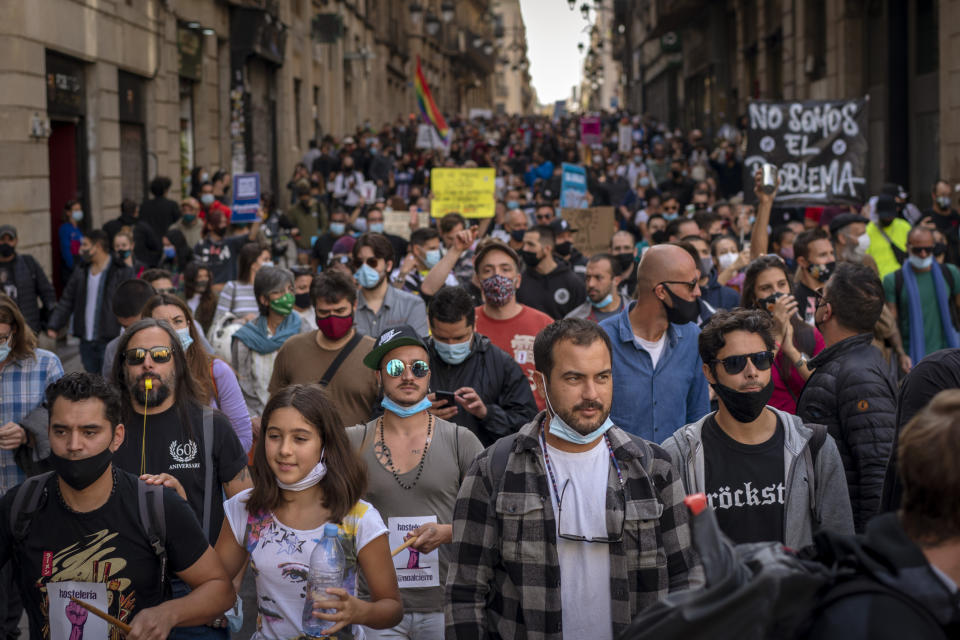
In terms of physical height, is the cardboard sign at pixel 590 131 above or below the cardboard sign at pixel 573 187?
above

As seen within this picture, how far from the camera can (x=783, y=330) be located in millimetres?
5809

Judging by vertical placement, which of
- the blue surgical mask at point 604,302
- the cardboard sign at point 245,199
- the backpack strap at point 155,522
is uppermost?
the cardboard sign at point 245,199

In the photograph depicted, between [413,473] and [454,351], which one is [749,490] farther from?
[454,351]

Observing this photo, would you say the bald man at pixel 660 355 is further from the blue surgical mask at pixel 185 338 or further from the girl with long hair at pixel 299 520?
the blue surgical mask at pixel 185 338

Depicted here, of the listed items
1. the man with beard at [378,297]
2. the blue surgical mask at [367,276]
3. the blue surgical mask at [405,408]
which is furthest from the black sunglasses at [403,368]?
the blue surgical mask at [367,276]

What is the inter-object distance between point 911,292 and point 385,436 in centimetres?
518

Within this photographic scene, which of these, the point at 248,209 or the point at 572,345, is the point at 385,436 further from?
the point at 248,209

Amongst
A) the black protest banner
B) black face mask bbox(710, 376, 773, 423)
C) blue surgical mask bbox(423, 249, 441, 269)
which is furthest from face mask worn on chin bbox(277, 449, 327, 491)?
the black protest banner

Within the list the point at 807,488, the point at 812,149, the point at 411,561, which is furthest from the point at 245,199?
the point at 807,488

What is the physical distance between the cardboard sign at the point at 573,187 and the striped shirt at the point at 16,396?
449 inches

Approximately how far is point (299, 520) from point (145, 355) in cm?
133

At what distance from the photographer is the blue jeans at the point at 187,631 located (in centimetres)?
406

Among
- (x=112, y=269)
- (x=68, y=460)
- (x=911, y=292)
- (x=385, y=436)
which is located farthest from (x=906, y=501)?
(x=112, y=269)

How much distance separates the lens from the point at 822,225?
13.2 meters
